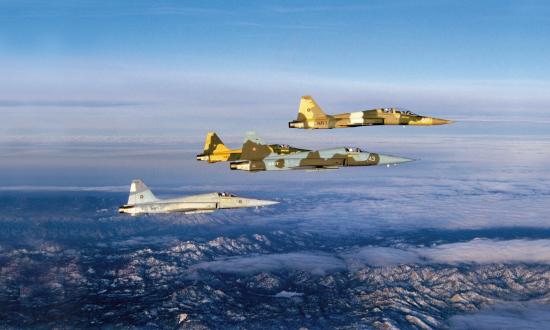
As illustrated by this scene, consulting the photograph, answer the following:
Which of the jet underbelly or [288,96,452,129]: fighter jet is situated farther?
the jet underbelly

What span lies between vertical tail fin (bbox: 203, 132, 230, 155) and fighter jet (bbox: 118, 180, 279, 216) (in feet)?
63.1

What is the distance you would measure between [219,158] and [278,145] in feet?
65.1

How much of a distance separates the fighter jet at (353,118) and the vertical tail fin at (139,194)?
52.2m

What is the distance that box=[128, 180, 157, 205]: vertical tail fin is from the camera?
177 meters

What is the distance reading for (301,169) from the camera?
516 ft

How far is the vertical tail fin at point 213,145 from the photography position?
612ft

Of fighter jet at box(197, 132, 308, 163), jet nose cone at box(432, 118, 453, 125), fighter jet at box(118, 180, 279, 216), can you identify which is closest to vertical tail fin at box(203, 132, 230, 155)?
fighter jet at box(197, 132, 308, 163)

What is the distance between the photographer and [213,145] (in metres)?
187

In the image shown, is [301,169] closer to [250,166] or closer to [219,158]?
[250,166]

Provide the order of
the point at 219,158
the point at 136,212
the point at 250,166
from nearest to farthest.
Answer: the point at 250,166, the point at 136,212, the point at 219,158

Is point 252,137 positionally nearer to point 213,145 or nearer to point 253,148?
point 253,148

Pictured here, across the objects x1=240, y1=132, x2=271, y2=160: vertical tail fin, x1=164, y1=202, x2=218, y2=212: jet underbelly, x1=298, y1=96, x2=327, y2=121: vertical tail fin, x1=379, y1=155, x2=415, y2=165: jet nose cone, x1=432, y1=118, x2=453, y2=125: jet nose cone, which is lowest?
x1=164, y1=202, x2=218, y2=212: jet underbelly

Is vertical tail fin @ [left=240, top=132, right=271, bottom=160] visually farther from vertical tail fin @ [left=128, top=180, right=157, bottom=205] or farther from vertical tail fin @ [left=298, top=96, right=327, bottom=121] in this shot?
vertical tail fin @ [left=128, top=180, right=157, bottom=205]

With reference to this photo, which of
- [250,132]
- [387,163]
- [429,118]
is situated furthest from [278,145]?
[429,118]
